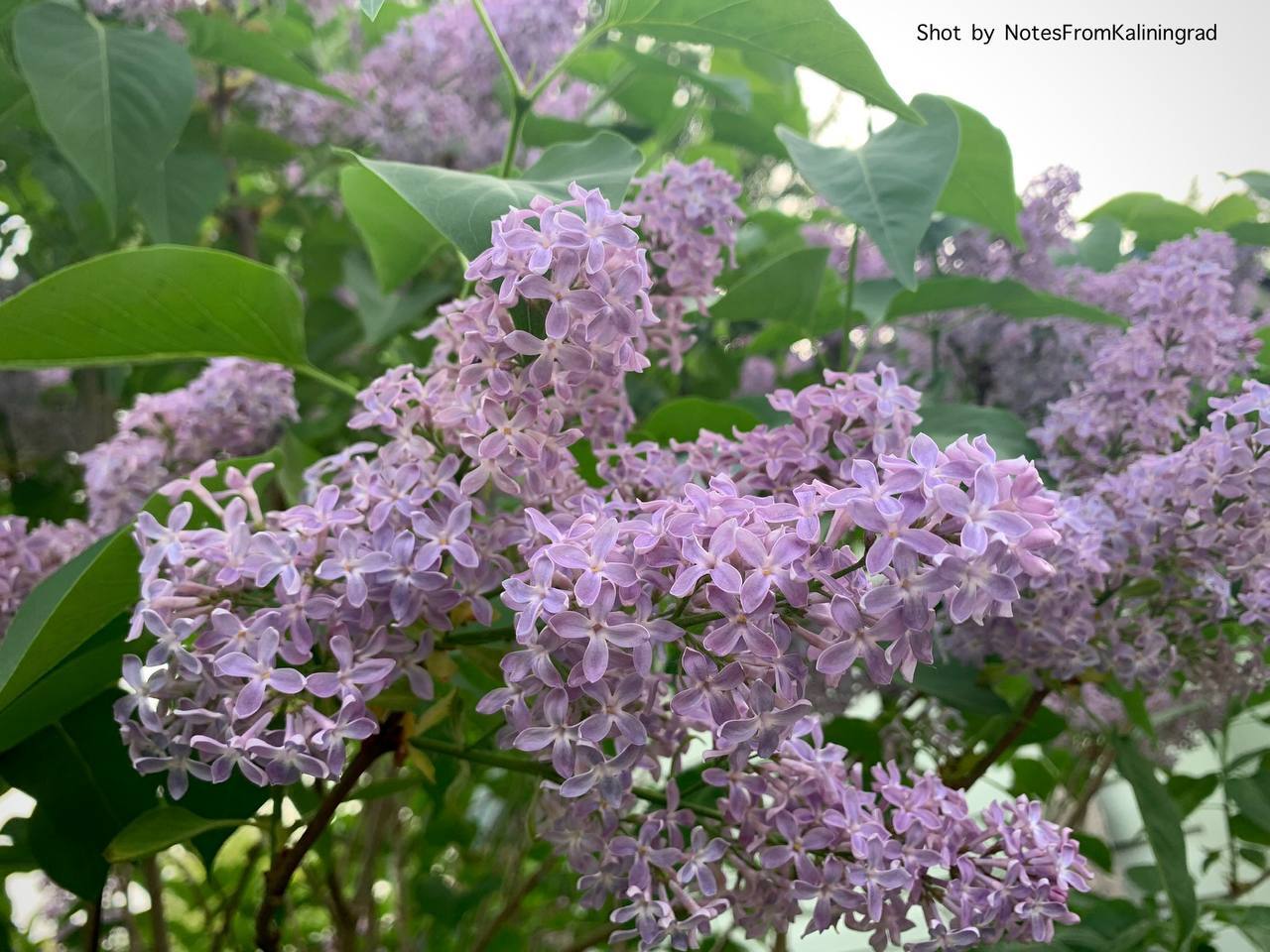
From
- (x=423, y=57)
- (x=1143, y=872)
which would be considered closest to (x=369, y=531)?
(x=423, y=57)

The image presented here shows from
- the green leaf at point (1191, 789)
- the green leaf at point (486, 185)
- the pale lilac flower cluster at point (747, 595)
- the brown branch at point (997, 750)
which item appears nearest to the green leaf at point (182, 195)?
the green leaf at point (486, 185)

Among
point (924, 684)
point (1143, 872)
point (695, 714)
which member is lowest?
point (1143, 872)

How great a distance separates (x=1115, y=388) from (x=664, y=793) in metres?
0.28

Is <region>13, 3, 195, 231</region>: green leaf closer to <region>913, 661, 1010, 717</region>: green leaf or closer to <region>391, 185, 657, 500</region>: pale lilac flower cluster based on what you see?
<region>391, 185, 657, 500</region>: pale lilac flower cluster

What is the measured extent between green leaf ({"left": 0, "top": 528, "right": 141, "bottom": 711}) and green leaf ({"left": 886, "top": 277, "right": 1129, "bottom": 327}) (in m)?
0.39

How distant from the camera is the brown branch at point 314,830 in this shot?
365mm

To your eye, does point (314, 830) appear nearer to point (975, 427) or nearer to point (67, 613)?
point (67, 613)

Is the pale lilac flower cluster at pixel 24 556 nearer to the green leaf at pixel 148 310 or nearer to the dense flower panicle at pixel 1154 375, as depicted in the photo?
the green leaf at pixel 148 310

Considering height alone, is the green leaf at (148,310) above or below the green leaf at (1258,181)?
below

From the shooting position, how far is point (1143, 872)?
0.79m

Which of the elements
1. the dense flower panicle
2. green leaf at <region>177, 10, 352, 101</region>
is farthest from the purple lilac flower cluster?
the dense flower panicle

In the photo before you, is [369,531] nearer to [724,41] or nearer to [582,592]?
[582,592]

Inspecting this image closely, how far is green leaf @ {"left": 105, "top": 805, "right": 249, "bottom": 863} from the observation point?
38 centimetres

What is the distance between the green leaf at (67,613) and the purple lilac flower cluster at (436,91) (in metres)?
0.47
